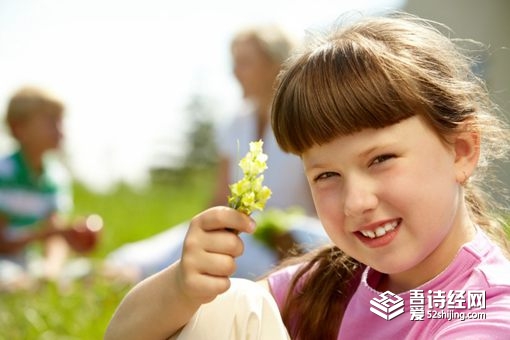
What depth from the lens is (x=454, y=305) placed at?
200 cm

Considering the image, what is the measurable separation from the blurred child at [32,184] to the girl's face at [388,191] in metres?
4.06

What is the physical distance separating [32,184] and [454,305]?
457 cm

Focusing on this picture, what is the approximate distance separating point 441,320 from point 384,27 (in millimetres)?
764

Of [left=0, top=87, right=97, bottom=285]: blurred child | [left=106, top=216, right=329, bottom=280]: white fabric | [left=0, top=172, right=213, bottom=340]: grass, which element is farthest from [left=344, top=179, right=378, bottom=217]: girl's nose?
[left=0, top=87, right=97, bottom=285]: blurred child

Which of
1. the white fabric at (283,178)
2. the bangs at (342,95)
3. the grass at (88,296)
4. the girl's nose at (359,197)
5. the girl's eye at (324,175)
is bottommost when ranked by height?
the grass at (88,296)

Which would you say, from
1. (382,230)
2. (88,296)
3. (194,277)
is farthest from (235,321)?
(88,296)

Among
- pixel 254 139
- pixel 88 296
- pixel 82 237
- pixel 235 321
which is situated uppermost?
pixel 254 139

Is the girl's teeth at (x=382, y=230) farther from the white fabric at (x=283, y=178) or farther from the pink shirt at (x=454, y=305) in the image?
the white fabric at (x=283, y=178)

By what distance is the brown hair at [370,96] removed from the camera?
201 centimetres

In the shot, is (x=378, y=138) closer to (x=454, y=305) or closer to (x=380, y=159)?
(x=380, y=159)

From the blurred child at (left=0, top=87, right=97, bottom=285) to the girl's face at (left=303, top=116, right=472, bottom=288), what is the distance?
4.06 meters

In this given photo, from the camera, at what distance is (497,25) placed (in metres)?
10.1

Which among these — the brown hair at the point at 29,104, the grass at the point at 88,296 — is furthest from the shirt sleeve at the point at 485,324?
the brown hair at the point at 29,104

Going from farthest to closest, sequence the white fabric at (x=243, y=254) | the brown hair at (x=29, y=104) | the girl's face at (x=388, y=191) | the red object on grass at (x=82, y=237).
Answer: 1. the brown hair at (x=29, y=104)
2. the red object on grass at (x=82, y=237)
3. the white fabric at (x=243, y=254)
4. the girl's face at (x=388, y=191)
